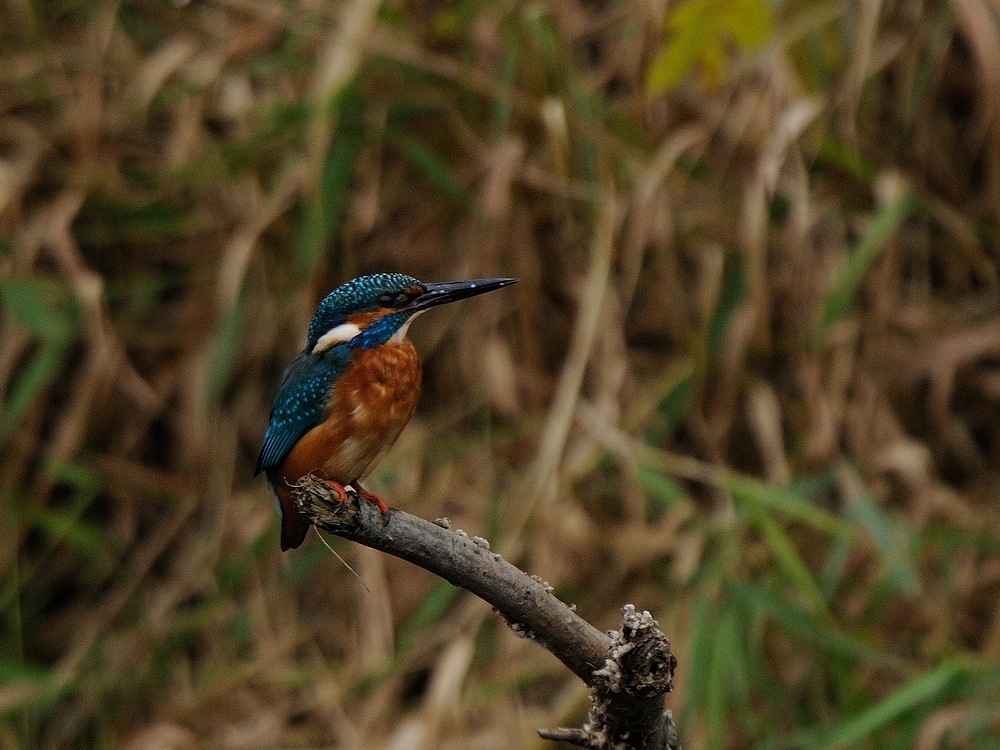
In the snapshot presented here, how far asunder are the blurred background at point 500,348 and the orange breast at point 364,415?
0.98 meters

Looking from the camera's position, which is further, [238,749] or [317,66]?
[317,66]

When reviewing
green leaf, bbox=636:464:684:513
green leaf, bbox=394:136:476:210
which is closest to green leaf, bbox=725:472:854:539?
green leaf, bbox=636:464:684:513

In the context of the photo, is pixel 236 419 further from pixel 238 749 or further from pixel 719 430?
pixel 719 430

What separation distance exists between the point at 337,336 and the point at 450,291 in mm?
241

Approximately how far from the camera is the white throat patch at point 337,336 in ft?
6.57

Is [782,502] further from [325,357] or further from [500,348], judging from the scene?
[325,357]

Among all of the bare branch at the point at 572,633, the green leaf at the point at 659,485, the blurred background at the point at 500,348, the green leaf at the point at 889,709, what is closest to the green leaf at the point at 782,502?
the blurred background at the point at 500,348

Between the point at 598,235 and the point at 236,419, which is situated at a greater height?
the point at 598,235

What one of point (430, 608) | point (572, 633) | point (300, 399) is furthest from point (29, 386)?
point (572, 633)

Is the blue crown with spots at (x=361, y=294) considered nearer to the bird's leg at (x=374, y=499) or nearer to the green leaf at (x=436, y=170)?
the bird's leg at (x=374, y=499)

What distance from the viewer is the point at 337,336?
2029mm

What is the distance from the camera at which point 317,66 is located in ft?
10.9

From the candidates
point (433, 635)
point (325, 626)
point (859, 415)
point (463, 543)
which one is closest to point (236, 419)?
point (325, 626)

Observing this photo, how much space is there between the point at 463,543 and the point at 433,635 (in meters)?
1.78
